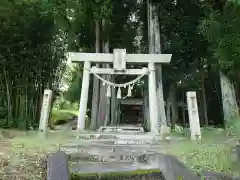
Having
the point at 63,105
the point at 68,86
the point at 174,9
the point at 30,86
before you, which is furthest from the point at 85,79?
the point at 63,105

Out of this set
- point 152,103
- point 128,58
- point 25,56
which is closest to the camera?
point 152,103

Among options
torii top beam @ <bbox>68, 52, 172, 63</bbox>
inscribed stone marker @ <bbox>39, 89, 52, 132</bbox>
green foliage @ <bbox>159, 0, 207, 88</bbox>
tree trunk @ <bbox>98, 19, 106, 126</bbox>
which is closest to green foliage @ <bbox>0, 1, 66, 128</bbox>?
torii top beam @ <bbox>68, 52, 172, 63</bbox>

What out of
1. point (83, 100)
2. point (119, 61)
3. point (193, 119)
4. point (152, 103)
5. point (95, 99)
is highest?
point (119, 61)

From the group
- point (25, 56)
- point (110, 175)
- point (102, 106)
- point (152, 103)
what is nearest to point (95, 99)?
point (102, 106)

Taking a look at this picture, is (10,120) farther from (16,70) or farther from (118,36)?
(118,36)

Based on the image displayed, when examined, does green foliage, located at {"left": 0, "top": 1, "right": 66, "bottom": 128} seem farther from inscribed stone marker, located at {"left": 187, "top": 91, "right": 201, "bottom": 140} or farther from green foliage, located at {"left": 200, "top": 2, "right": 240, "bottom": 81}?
inscribed stone marker, located at {"left": 187, "top": 91, "right": 201, "bottom": 140}

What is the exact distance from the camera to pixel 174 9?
42.4 feet

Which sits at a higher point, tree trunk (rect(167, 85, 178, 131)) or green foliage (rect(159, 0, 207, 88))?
green foliage (rect(159, 0, 207, 88))

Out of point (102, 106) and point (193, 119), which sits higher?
point (102, 106)

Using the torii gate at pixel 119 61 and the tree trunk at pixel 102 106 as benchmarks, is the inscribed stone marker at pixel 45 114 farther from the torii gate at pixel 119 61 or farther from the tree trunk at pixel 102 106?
the tree trunk at pixel 102 106

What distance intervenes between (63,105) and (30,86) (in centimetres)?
1531

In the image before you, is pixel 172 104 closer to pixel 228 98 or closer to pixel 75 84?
pixel 75 84

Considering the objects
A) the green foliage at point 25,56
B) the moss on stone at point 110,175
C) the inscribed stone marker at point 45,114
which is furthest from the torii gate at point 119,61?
the moss on stone at point 110,175

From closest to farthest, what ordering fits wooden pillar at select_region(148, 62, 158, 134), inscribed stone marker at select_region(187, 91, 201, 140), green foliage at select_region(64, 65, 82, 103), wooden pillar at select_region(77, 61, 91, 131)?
1. inscribed stone marker at select_region(187, 91, 201, 140)
2. wooden pillar at select_region(148, 62, 158, 134)
3. wooden pillar at select_region(77, 61, 91, 131)
4. green foliage at select_region(64, 65, 82, 103)
